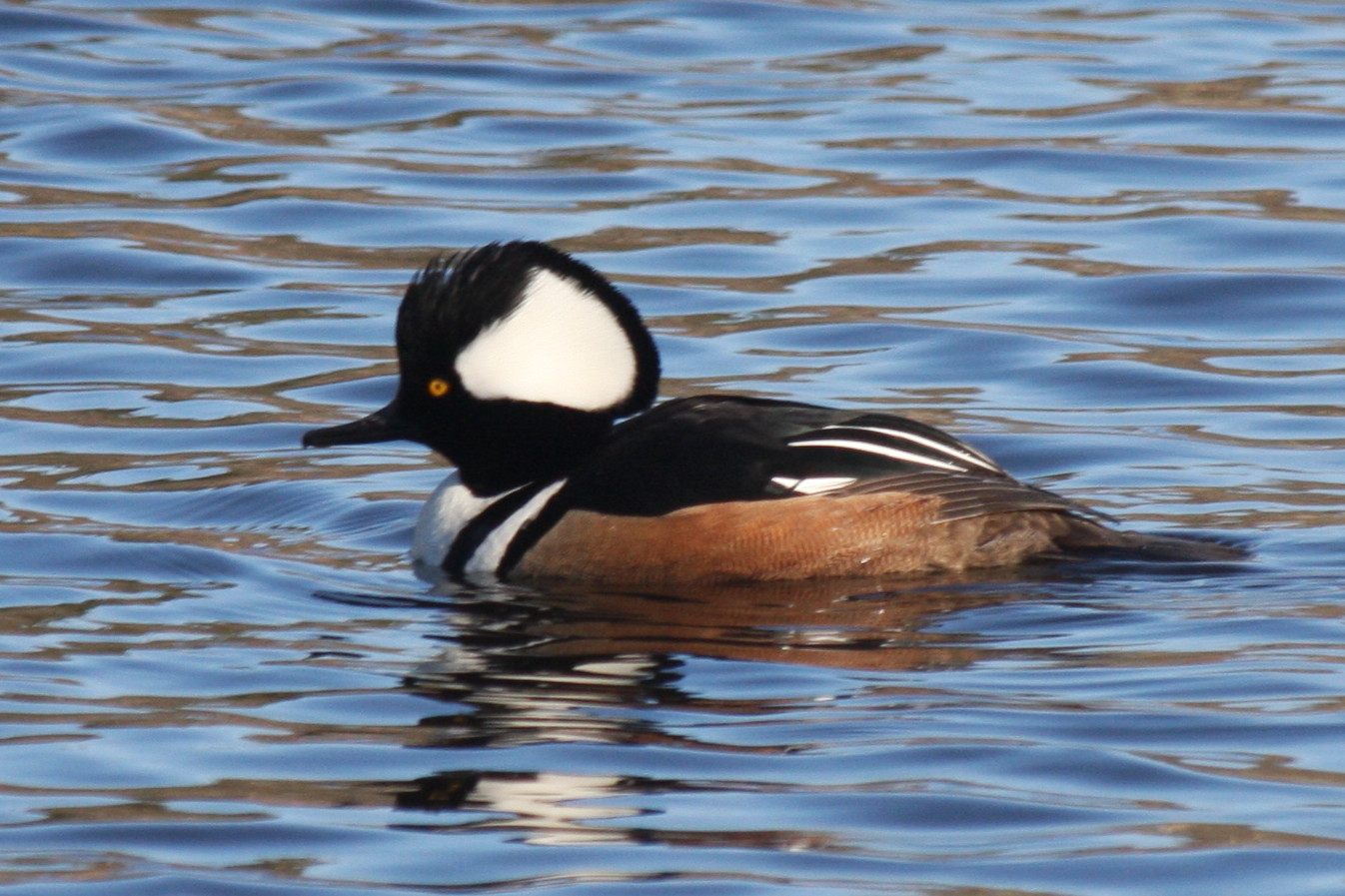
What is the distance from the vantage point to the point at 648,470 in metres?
6.46

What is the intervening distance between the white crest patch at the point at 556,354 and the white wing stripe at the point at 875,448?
60 centimetres

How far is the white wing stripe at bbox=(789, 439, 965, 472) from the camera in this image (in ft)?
21.1

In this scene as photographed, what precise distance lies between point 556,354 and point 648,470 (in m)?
0.48

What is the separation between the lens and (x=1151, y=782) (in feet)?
A: 15.7

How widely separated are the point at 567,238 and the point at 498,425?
166 inches

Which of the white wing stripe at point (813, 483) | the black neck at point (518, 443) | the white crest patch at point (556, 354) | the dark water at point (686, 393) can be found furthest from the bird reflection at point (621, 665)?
the white crest patch at point (556, 354)

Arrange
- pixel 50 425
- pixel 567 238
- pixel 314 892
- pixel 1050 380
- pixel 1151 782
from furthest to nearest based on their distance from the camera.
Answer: pixel 567 238 < pixel 1050 380 < pixel 50 425 < pixel 1151 782 < pixel 314 892

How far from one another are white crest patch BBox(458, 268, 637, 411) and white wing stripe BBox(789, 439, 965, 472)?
60cm

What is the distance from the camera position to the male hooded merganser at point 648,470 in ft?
21.0

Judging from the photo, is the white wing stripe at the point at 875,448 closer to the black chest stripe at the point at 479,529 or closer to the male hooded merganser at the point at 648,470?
the male hooded merganser at the point at 648,470

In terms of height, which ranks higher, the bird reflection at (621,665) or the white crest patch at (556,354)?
the white crest patch at (556,354)

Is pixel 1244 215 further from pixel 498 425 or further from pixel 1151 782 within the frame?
pixel 1151 782

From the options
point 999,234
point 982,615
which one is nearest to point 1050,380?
point 999,234

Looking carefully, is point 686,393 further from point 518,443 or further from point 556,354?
point 556,354
